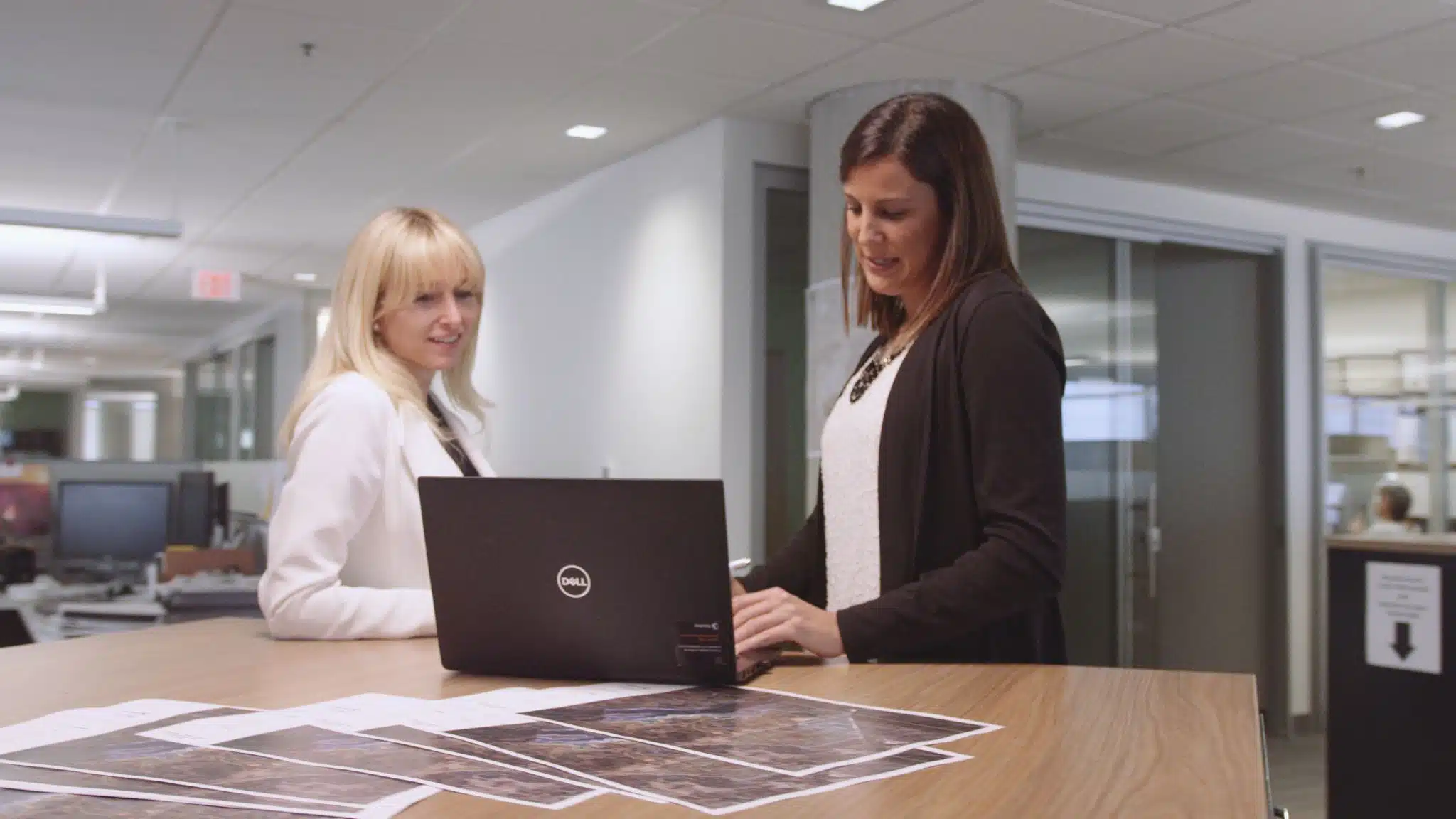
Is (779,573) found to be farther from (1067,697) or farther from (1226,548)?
(1226,548)

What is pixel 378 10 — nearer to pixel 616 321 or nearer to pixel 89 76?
pixel 89 76

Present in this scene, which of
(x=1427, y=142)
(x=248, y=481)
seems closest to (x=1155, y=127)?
(x=1427, y=142)

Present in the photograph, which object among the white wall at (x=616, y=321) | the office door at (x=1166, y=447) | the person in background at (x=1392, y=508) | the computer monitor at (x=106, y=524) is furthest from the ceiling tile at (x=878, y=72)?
the person in background at (x=1392, y=508)

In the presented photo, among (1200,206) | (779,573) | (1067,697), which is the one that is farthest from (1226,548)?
(1067,697)

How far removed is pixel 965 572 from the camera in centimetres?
146

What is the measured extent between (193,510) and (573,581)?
475cm

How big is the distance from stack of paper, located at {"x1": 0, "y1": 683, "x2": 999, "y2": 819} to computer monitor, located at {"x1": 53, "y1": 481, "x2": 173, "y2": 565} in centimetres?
449

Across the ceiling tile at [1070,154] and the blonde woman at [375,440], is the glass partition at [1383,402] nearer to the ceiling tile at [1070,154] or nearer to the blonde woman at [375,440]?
the ceiling tile at [1070,154]

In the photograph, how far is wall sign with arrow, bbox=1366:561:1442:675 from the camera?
307 cm

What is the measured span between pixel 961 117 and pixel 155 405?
21350 mm

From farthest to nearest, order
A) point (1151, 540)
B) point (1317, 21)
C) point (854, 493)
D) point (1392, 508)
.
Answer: point (1392, 508) < point (1151, 540) < point (1317, 21) < point (854, 493)

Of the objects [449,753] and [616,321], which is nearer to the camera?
[449,753]

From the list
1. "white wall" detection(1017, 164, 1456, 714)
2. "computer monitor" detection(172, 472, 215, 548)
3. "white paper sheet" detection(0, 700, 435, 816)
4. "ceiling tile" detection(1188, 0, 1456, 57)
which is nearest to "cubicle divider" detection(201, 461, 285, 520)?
"computer monitor" detection(172, 472, 215, 548)

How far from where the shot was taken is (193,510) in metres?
5.62
